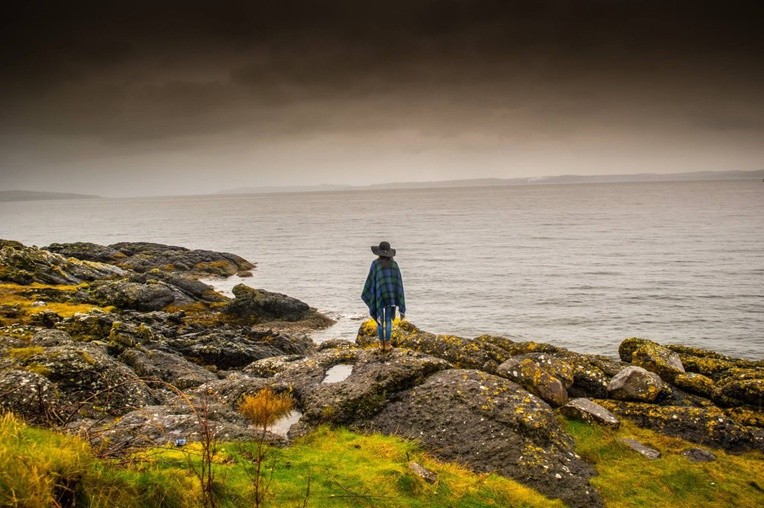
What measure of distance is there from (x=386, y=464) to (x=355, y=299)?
34.0 m

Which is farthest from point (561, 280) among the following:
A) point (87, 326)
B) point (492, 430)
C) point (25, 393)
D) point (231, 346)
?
point (25, 393)

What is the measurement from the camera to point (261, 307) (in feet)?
114

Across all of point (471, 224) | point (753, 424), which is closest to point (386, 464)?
point (753, 424)

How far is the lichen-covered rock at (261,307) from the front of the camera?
112 feet

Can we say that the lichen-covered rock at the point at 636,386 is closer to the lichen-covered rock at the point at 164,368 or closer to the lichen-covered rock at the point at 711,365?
the lichen-covered rock at the point at 711,365

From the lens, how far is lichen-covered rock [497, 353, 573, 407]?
12859 mm

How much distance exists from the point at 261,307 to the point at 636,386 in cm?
2724

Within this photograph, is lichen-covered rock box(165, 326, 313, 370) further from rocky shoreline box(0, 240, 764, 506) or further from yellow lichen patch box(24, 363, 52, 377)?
yellow lichen patch box(24, 363, 52, 377)

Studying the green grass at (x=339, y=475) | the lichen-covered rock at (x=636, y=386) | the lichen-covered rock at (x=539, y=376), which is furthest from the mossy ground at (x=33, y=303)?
the lichen-covered rock at (x=636, y=386)

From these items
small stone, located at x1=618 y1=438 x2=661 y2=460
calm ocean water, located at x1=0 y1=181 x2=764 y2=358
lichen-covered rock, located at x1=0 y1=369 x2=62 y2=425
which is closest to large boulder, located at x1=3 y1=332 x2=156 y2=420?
lichen-covered rock, located at x1=0 y1=369 x2=62 y2=425

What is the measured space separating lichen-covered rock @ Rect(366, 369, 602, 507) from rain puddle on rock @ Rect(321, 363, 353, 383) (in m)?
1.97

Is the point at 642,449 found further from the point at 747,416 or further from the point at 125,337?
the point at 125,337

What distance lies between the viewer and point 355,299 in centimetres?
4306

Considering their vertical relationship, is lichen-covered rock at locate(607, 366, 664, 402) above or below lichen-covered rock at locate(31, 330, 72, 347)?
below
